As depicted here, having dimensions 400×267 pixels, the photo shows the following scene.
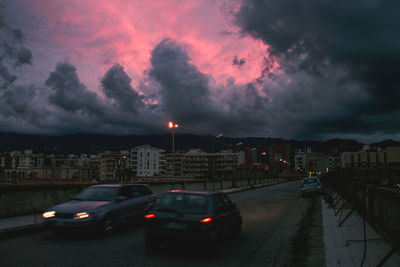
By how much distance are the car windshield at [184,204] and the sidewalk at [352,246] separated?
2873mm

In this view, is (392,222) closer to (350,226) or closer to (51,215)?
(350,226)

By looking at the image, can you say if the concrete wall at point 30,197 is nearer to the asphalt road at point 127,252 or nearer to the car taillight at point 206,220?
the asphalt road at point 127,252

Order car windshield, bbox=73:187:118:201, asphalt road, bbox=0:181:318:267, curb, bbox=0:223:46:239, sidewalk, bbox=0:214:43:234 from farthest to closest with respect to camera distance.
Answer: car windshield, bbox=73:187:118:201
sidewalk, bbox=0:214:43:234
curb, bbox=0:223:46:239
asphalt road, bbox=0:181:318:267

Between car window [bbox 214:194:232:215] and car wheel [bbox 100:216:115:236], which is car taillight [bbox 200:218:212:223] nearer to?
car window [bbox 214:194:232:215]

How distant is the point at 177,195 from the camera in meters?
7.71

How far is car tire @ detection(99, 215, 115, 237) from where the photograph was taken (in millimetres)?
8594

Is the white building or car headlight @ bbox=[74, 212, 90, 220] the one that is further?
the white building

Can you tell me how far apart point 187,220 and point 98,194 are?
3.92 meters

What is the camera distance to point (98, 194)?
9664mm

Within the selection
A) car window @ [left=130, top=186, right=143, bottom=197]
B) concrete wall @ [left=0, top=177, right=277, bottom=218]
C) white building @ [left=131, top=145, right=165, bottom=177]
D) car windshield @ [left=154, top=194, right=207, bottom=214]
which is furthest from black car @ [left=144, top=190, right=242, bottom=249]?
white building @ [left=131, top=145, right=165, bottom=177]

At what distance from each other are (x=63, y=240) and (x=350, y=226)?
9050 mm

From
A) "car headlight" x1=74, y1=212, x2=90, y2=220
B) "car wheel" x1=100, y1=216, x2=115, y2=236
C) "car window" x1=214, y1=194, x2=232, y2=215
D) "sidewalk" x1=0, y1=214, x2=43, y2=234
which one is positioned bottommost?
"sidewalk" x1=0, y1=214, x2=43, y2=234

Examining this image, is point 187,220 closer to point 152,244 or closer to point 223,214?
point 152,244

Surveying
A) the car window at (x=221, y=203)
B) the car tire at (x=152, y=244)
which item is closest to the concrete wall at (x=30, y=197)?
the car tire at (x=152, y=244)
